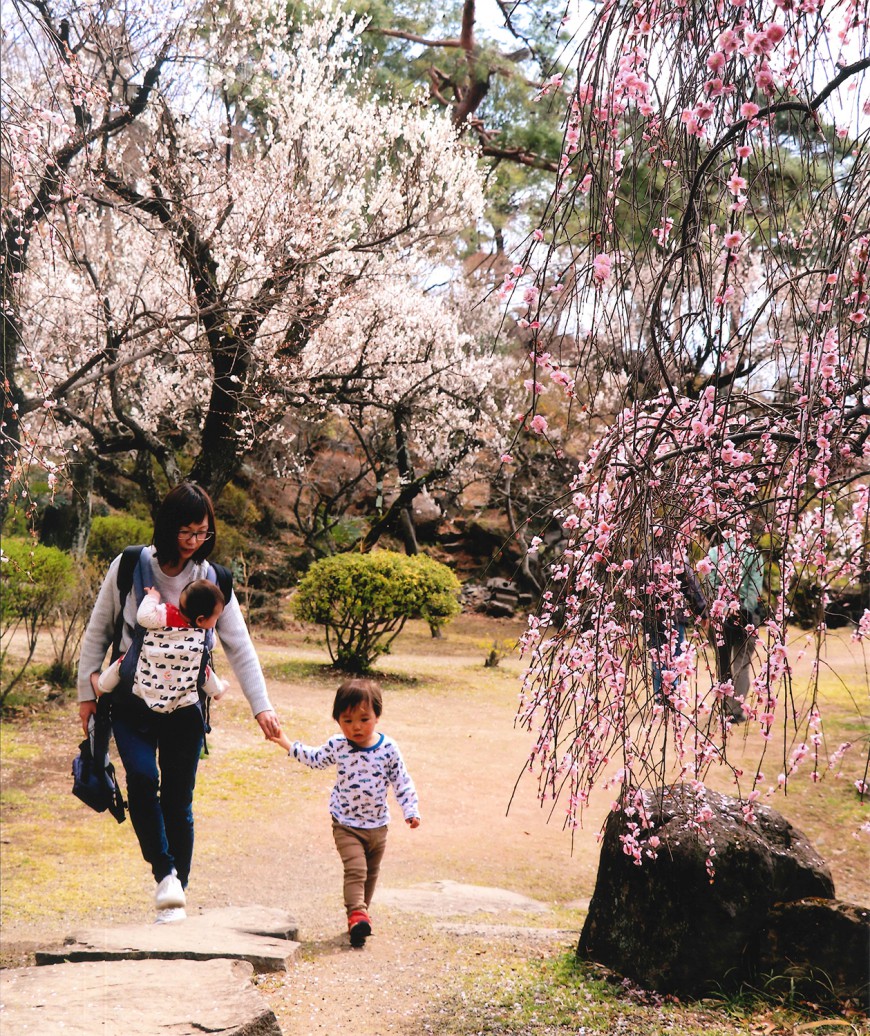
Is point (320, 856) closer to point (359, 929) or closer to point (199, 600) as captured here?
point (359, 929)

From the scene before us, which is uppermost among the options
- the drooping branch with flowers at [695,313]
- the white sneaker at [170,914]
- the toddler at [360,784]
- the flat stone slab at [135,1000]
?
the drooping branch with flowers at [695,313]

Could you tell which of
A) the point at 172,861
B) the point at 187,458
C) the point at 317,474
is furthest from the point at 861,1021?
the point at 317,474

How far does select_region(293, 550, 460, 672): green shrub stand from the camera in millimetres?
11047

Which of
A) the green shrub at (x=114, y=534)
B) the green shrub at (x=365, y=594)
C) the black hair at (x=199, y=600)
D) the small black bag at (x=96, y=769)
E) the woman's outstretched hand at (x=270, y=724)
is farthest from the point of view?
the green shrub at (x=114, y=534)

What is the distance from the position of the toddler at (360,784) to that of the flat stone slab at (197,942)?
34cm

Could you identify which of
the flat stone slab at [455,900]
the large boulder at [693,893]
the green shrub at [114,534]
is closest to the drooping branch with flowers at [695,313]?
the large boulder at [693,893]

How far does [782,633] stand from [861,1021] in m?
1.91

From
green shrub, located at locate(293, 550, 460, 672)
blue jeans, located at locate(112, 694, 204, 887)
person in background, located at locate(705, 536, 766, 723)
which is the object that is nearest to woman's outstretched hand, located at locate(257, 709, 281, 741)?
blue jeans, located at locate(112, 694, 204, 887)

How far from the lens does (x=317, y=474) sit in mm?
18594

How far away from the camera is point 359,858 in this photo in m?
4.18

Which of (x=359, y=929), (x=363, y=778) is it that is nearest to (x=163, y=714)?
(x=363, y=778)

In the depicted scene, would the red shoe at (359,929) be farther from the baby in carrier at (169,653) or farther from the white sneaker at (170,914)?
the baby in carrier at (169,653)

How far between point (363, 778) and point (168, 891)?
0.99 metres

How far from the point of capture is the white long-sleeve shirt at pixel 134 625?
3395mm
